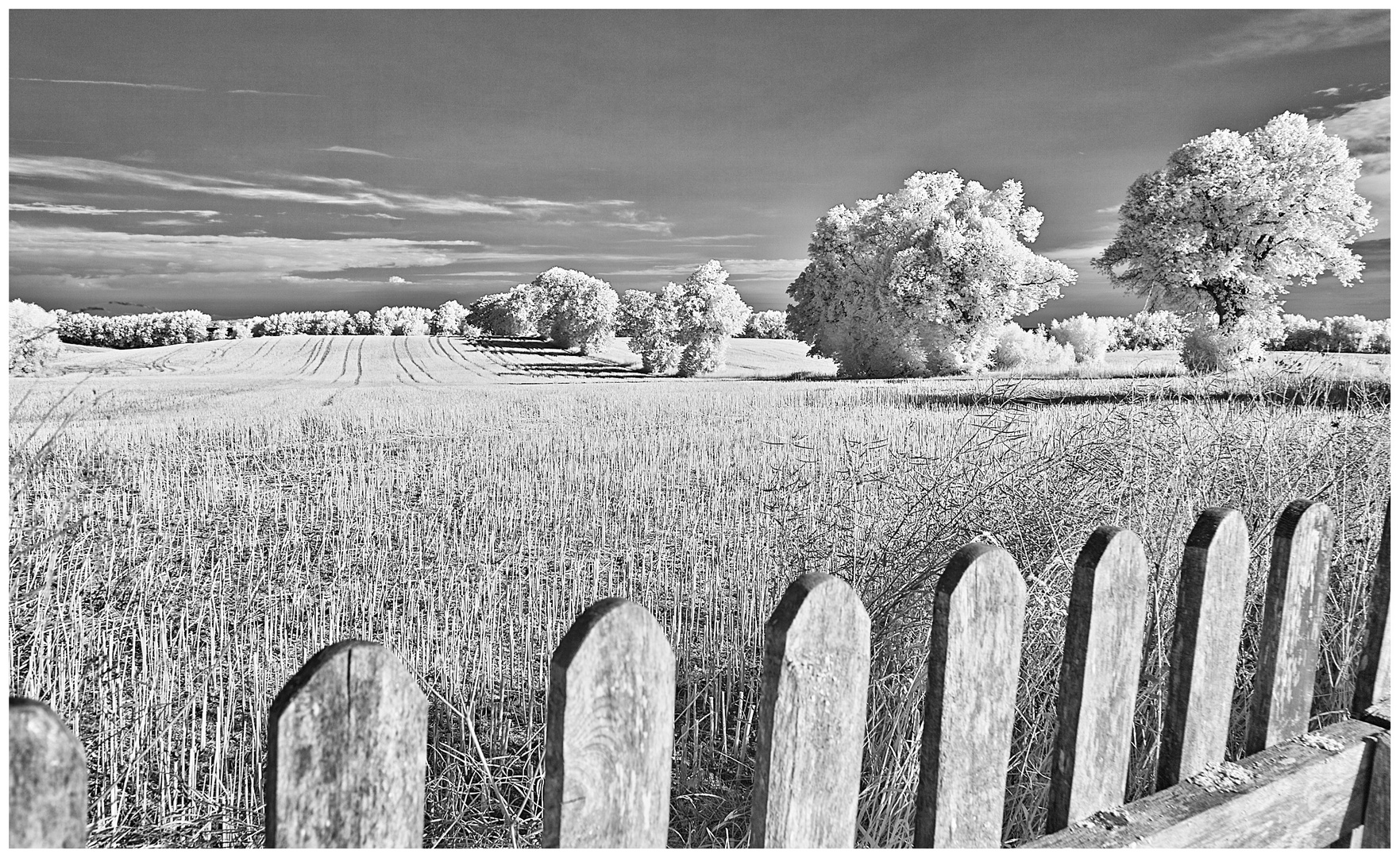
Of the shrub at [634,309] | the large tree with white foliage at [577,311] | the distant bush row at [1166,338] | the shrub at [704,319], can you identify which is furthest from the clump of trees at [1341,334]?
the large tree with white foliage at [577,311]

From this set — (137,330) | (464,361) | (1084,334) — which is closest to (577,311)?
(464,361)

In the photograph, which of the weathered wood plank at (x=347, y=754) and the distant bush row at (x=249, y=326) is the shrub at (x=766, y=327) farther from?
the weathered wood plank at (x=347, y=754)

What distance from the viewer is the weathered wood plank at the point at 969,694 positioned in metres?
1.33

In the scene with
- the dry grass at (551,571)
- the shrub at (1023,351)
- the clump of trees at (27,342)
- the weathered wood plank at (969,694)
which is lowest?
the dry grass at (551,571)

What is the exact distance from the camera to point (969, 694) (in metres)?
1.37

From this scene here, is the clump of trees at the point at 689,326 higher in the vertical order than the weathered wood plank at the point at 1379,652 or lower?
higher

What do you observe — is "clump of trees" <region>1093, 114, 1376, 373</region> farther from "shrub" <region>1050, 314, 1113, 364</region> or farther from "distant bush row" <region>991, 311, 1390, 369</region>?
"shrub" <region>1050, 314, 1113, 364</region>

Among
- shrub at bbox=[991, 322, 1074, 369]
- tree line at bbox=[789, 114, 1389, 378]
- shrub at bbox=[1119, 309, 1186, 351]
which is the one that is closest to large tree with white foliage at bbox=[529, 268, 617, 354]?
tree line at bbox=[789, 114, 1389, 378]

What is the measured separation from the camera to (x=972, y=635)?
1344mm

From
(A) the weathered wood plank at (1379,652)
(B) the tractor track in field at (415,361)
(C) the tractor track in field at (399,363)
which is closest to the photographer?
(A) the weathered wood plank at (1379,652)

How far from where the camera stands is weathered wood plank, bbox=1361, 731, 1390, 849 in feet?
5.85

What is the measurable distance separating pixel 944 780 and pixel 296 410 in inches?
614

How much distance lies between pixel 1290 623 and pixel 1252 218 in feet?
78.1

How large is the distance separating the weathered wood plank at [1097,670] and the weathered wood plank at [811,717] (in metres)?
0.43
